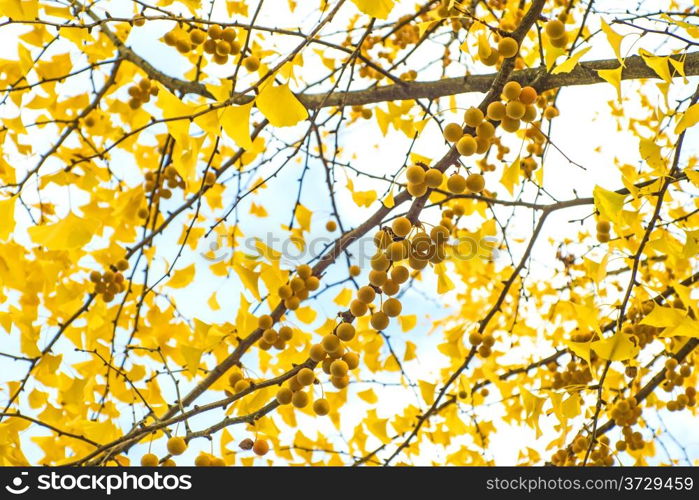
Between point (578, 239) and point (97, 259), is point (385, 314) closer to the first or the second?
point (97, 259)

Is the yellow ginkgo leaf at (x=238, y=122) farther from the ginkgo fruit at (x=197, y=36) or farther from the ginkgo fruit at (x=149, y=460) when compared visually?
the ginkgo fruit at (x=197, y=36)

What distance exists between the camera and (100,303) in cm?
195

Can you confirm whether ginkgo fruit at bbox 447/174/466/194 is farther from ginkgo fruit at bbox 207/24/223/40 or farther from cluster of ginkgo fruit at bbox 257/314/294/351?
ginkgo fruit at bbox 207/24/223/40

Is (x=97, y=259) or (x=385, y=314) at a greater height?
(x=97, y=259)

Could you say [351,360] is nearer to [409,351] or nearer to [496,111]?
[496,111]

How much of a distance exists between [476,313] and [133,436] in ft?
7.38

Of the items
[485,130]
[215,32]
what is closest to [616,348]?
[485,130]

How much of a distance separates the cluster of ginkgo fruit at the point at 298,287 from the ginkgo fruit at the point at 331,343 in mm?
262

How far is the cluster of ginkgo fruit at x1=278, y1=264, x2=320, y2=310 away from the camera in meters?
1.36

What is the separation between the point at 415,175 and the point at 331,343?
1.13 feet

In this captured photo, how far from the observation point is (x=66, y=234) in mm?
1169

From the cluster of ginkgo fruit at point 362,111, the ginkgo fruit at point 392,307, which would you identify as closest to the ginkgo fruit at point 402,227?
the ginkgo fruit at point 392,307
